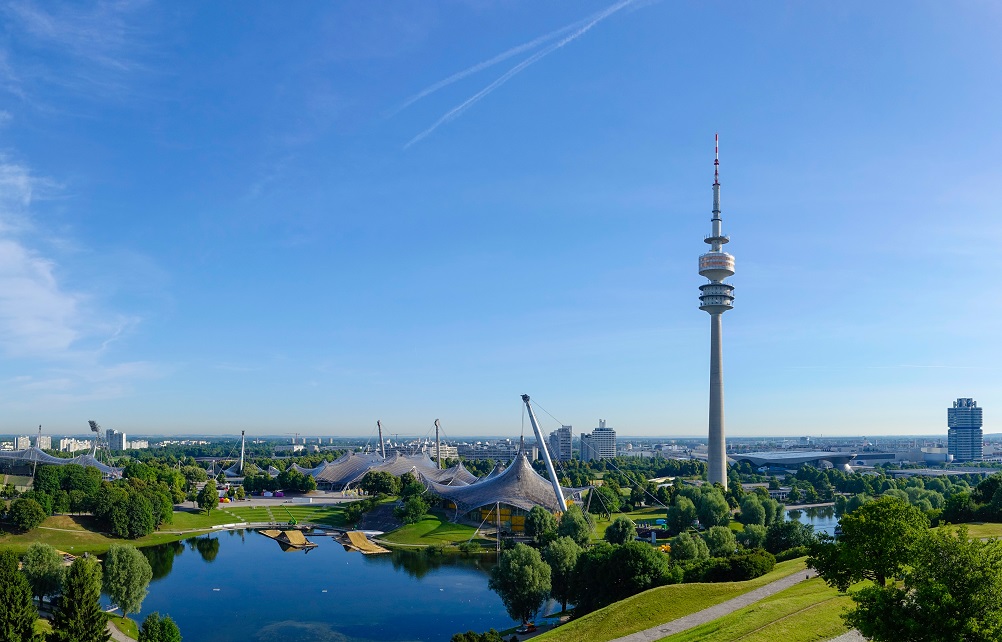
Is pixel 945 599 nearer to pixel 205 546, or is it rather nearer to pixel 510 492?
pixel 510 492

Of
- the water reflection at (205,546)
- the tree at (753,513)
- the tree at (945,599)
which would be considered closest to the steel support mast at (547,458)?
the tree at (753,513)

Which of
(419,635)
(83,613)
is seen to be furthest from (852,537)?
(83,613)

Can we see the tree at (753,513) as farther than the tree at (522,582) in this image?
Yes

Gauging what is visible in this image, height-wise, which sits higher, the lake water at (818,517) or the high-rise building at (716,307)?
the high-rise building at (716,307)

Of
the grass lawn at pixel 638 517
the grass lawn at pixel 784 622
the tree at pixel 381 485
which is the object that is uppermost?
the grass lawn at pixel 784 622

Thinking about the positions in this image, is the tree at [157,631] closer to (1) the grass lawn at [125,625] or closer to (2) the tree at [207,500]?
(1) the grass lawn at [125,625]

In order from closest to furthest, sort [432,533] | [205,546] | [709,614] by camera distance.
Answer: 1. [709,614]
2. [205,546]
3. [432,533]

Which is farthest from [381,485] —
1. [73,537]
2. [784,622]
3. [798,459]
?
[798,459]
